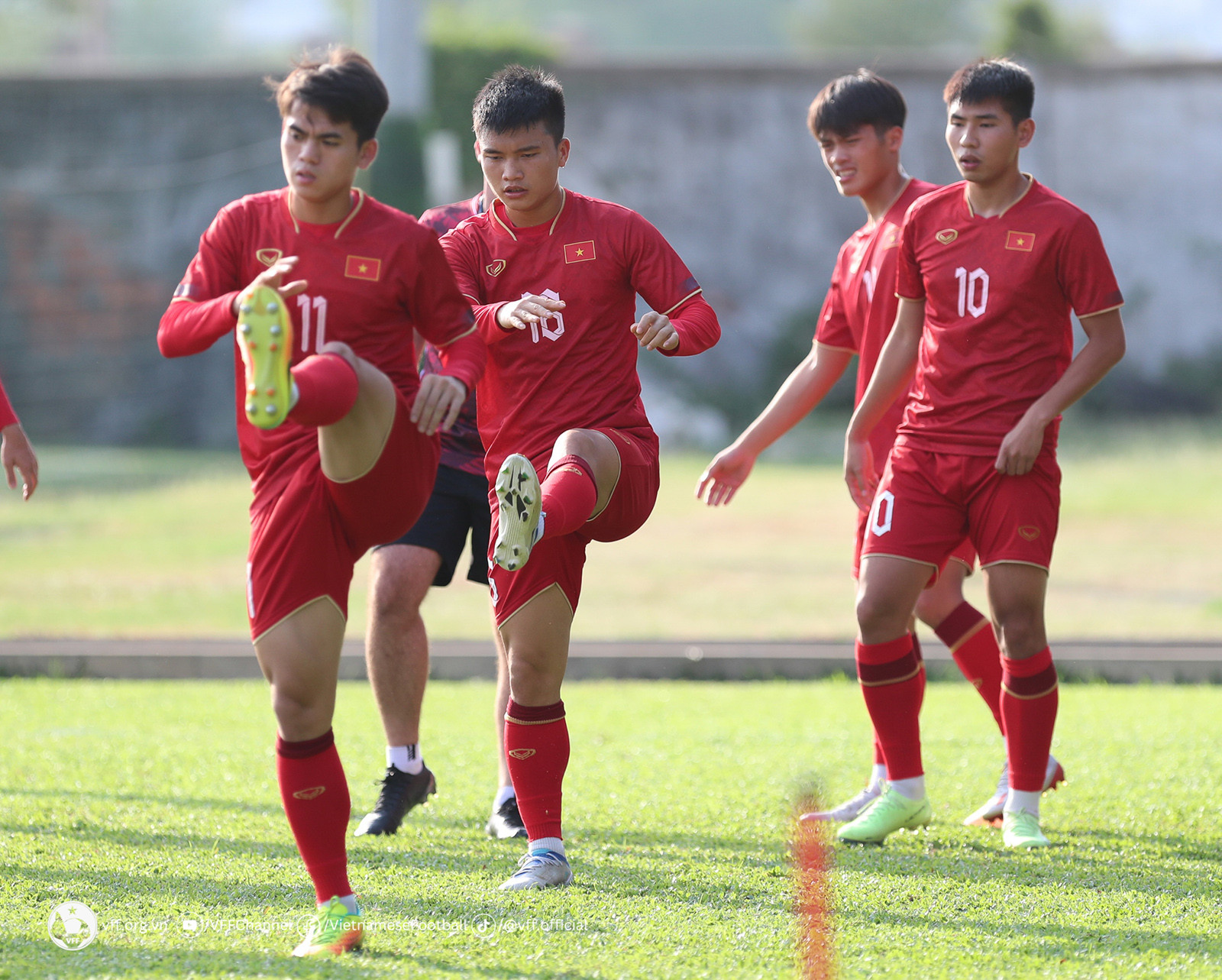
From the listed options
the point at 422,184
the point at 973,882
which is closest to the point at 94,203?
the point at 422,184

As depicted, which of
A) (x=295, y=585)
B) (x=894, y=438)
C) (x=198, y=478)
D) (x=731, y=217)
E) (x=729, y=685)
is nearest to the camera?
(x=295, y=585)

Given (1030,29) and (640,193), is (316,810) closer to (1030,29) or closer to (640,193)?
(640,193)

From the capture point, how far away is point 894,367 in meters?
4.93

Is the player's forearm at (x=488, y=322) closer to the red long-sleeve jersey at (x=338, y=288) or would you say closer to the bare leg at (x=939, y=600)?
the red long-sleeve jersey at (x=338, y=288)

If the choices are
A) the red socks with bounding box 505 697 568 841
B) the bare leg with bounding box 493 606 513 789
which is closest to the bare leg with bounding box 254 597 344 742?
the red socks with bounding box 505 697 568 841

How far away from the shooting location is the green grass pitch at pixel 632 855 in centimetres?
347

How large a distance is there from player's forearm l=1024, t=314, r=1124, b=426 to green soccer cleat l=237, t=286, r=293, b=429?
2.31 m

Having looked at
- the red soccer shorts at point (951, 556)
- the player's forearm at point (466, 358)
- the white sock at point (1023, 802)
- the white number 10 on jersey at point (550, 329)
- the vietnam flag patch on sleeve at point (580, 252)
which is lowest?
the white sock at point (1023, 802)

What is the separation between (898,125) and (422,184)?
533 inches

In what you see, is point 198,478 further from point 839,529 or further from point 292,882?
point 292,882

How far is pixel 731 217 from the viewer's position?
21.9 m

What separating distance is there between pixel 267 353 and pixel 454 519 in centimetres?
217

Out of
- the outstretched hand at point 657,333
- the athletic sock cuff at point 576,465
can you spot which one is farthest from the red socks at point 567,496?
the outstretched hand at point 657,333

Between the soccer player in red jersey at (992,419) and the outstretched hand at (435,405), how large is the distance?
67.1 inches
